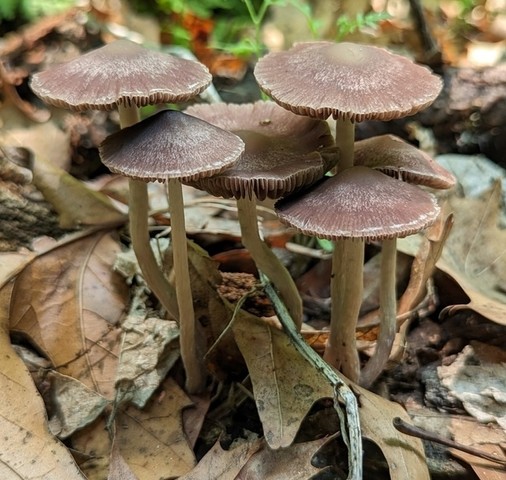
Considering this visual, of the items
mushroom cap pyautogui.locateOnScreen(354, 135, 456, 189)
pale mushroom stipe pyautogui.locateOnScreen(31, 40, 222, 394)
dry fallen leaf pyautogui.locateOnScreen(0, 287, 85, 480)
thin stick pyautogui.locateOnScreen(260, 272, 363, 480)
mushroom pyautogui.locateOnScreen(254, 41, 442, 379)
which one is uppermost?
pale mushroom stipe pyautogui.locateOnScreen(31, 40, 222, 394)

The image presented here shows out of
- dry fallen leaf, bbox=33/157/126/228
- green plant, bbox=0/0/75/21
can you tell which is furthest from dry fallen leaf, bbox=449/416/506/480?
green plant, bbox=0/0/75/21

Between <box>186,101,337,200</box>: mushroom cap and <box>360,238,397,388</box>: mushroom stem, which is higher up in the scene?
<box>186,101,337,200</box>: mushroom cap

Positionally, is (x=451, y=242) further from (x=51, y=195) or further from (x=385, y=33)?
(x=385, y=33)

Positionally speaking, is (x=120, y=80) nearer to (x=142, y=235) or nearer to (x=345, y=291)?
(x=142, y=235)

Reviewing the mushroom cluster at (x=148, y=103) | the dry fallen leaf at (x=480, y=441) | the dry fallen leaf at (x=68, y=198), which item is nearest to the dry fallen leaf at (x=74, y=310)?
the dry fallen leaf at (x=68, y=198)

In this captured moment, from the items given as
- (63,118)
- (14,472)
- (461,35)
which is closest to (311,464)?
(14,472)

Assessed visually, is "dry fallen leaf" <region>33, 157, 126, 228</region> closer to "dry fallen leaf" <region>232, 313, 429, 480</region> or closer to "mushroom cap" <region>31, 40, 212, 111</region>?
"mushroom cap" <region>31, 40, 212, 111</region>
